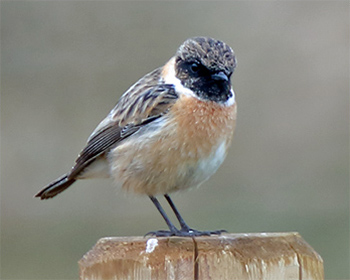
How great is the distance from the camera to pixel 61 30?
1299 centimetres

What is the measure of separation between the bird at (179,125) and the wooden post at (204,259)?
1.61 meters

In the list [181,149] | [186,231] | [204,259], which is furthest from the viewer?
[181,149]

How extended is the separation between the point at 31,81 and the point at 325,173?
4467mm

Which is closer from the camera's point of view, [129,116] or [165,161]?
[165,161]

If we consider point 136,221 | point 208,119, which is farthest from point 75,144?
point 208,119

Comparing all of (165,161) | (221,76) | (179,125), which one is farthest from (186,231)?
(221,76)

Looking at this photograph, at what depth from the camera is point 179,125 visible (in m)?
5.85

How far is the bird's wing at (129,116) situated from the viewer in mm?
6023

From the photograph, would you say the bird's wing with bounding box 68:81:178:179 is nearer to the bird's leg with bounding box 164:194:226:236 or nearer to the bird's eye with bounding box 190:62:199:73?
the bird's eye with bounding box 190:62:199:73

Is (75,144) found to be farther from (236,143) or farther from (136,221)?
(236,143)

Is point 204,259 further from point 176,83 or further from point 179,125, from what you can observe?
point 176,83

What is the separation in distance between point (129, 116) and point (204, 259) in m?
2.52

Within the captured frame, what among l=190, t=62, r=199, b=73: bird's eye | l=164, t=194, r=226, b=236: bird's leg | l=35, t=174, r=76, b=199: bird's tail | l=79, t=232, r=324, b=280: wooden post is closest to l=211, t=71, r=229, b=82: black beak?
l=190, t=62, r=199, b=73: bird's eye

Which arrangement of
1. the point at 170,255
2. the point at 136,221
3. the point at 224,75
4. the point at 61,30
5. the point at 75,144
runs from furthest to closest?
1. the point at 61,30
2. the point at 75,144
3. the point at 136,221
4. the point at 224,75
5. the point at 170,255
